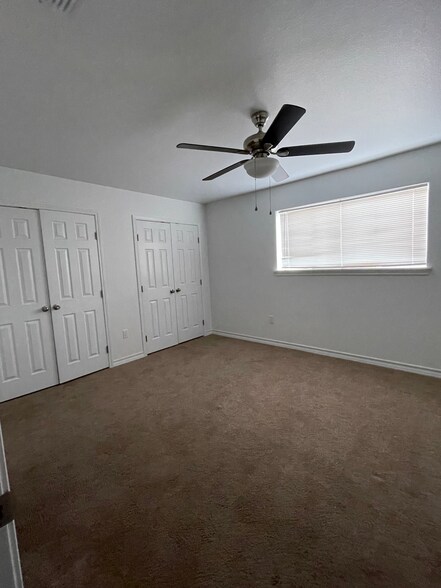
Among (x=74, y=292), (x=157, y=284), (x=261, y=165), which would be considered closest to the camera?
(x=261, y=165)

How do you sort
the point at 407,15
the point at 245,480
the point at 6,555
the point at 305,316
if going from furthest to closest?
the point at 305,316, the point at 245,480, the point at 407,15, the point at 6,555

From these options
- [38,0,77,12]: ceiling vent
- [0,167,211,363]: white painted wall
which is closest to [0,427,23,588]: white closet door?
[38,0,77,12]: ceiling vent

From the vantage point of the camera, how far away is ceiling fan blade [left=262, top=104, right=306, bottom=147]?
1.53m

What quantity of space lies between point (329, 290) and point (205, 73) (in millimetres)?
2859

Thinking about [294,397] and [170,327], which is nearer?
[294,397]

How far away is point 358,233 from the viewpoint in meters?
3.41

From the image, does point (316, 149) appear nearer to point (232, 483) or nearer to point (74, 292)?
point (232, 483)

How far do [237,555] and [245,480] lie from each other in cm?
45

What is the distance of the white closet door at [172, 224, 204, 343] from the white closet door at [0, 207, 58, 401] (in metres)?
1.93

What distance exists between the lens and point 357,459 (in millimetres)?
1867

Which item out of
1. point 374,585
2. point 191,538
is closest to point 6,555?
point 191,538

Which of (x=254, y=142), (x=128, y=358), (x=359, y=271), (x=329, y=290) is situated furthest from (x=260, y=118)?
(x=128, y=358)

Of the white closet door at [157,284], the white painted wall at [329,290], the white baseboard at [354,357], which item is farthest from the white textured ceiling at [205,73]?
the white baseboard at [354,357]

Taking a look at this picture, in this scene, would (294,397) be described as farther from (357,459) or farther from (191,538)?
(191,538)
